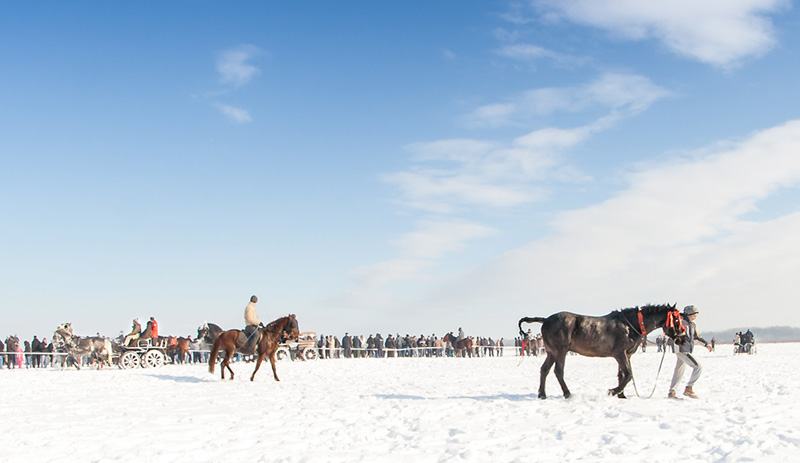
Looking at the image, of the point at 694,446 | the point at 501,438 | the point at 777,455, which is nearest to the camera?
the point at 777,455

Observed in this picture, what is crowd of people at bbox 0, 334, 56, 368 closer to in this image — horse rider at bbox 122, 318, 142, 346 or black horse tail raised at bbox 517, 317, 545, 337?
horse rider at bbox 122, 318, 142, 346

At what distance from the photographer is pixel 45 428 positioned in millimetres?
10266

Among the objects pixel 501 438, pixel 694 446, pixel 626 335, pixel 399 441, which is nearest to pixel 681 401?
pixel 626 335

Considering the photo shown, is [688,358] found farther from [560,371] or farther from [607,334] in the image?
[560,371]

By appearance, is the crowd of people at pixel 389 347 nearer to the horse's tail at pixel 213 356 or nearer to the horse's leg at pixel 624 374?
the horse's tail at pixel 213 356

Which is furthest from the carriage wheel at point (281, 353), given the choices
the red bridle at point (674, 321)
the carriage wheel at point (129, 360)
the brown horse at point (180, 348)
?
the red bridle at point (674, 321)

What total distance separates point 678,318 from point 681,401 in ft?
4.88

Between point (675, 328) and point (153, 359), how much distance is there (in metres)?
21.3

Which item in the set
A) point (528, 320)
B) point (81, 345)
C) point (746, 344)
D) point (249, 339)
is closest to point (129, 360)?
point (81, 345)

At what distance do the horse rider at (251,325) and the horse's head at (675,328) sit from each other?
36.6ft

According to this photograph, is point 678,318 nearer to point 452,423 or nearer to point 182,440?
point 452,423

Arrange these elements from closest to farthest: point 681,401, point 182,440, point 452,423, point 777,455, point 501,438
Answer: point 777,455
point 501,438
point 182,440
point 452,423
point 681,401

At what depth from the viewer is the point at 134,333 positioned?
25906 millimetres

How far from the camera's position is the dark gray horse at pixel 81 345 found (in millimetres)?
26062
